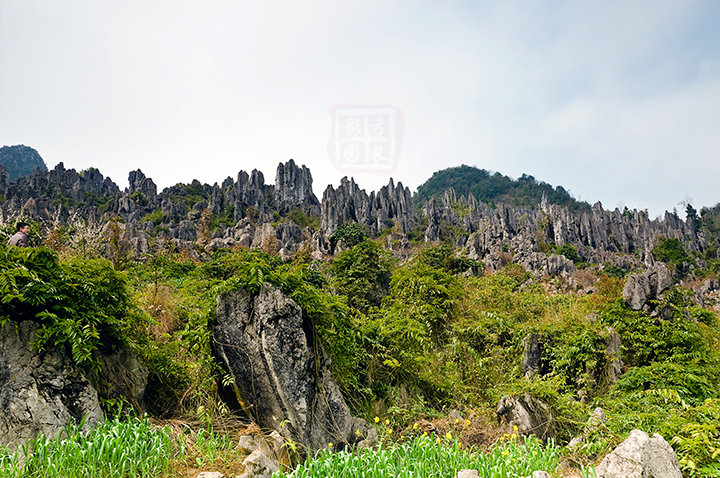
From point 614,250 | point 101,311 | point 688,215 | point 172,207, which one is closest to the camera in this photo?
point 101,311

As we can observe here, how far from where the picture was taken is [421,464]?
3.14 meters

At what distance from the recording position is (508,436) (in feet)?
14.5

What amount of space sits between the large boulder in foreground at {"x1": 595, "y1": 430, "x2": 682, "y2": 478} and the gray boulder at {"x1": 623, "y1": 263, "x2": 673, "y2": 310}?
593cm

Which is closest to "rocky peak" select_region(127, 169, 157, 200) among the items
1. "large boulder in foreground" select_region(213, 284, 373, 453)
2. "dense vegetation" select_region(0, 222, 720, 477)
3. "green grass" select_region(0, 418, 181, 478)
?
"dense vegetation" select_region(0, 222, 720, 477)

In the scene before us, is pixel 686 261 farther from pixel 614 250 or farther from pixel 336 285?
pixel 336 285

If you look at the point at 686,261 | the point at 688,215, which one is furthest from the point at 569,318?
the point at 688,215

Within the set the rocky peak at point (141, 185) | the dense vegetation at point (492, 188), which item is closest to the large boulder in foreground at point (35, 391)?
the rocky peak at point (141, 185)

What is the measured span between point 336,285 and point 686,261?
59.3m

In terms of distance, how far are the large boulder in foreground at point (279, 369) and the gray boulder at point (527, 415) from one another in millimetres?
1964

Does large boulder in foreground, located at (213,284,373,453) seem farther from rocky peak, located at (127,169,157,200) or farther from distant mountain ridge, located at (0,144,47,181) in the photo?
distant mountain ridge, located at (0,144,47,181)

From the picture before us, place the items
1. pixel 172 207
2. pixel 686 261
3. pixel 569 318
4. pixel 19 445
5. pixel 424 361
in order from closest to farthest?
1. pixel 19 445
2. pixel 424 361
3. pixel 569 318
4. pixel 686 261
5. pixel 172 207

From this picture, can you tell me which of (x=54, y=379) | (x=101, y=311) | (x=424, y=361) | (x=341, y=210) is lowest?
(x=424, y=361)

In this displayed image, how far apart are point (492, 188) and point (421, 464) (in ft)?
425

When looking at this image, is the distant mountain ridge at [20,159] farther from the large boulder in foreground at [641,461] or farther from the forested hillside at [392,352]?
the large boulder in foreground at [641,461]
